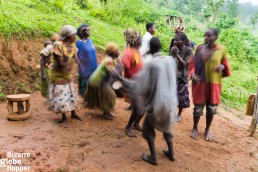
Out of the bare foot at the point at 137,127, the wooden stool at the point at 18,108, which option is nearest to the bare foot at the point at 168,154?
the bare foot at the point at 137,127

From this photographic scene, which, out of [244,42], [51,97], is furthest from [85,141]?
[244,42]

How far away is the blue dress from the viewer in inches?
218

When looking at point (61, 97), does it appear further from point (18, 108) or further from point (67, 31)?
point (67, 31)

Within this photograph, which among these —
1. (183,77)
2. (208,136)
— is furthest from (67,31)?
(208,136)

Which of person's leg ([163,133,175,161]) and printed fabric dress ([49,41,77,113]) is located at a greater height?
printed fabric dress ([49,41,77,113])

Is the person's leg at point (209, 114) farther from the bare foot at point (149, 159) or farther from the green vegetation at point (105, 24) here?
the green vegetation at point (105, 24)

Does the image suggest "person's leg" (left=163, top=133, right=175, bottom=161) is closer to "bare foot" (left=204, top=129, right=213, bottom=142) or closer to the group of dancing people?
the group of dancing people

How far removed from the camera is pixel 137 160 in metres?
4.14

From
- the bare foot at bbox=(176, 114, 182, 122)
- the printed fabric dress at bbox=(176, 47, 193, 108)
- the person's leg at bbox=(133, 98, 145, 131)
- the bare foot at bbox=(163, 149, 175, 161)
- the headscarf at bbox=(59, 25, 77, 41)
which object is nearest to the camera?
the bare foot at bbox=(163, 149, 175, 161)

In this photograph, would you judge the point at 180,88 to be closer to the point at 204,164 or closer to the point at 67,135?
the point at 204,164

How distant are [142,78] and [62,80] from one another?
5.55 ft

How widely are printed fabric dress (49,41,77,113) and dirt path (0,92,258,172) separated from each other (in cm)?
45

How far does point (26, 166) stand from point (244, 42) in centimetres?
1840

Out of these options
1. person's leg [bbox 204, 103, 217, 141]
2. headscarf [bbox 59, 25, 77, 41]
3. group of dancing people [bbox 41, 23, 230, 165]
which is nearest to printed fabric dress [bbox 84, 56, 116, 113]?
group of dancing people [bbox 41, 23, 230, 165]
